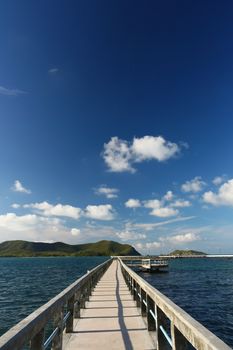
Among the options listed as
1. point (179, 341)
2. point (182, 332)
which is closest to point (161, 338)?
point (179, 341)

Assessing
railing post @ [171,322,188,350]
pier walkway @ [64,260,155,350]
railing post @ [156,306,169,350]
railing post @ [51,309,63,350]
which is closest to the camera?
railing post @ [171,322,188,350]

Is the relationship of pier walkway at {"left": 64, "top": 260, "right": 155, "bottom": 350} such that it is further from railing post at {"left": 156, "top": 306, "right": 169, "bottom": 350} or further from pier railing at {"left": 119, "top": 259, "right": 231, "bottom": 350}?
pier railing at {"left": 119, "top": 259, "right": 231, "bottom": 350}

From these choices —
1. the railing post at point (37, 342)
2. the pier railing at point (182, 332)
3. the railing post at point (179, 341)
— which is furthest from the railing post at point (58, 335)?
the railing post at point (179, 341)

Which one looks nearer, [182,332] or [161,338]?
[182,332]

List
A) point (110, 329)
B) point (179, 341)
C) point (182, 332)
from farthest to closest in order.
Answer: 1. point (110, 329)
2. point (179, 341)
3. point (182, 332)

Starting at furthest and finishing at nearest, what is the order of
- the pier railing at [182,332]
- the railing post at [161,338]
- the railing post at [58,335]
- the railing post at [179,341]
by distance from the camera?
the railing post at [161,338]
the railing post at [58,335]
the railing post at [179,341]
the pier railing at [182,332]

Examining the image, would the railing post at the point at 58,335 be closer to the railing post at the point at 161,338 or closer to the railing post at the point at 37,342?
the railing post at the point at 37,342

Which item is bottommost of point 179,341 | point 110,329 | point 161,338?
point 110,329

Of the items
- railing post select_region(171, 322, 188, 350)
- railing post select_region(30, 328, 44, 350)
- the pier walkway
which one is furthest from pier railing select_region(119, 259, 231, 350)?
railing post select_region(30, 328, 44, 350)

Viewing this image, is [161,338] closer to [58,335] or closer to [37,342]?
[58,335]

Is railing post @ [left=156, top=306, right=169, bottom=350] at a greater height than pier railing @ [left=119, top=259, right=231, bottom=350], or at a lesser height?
lesser

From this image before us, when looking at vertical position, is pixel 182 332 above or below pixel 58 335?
above

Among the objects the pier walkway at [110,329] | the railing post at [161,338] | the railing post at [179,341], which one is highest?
the railing post at [179,341]

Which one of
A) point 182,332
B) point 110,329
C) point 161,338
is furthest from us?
point 110,329
